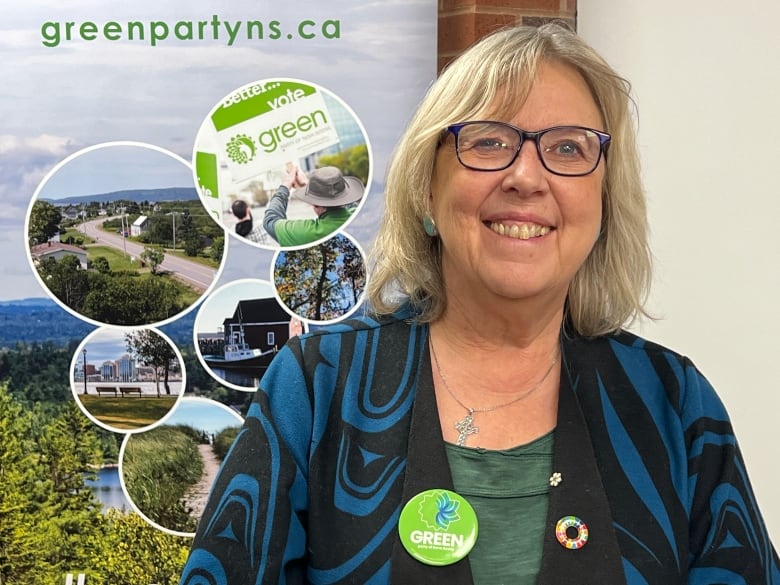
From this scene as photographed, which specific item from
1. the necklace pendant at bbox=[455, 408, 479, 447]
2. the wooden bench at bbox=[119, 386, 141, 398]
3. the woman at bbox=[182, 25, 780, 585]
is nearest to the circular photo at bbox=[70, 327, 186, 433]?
the wooden bench at bbox=[119, 386, 141, 398]

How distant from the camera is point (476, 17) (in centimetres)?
269

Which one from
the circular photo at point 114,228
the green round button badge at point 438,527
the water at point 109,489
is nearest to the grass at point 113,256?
the circular photo at point 114,228

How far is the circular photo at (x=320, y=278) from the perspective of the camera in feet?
8.62

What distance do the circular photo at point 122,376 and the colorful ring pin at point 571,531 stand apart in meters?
1.46

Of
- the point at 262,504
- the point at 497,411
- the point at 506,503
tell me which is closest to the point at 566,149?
the point at 497,411

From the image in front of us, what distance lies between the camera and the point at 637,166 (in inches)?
62.1

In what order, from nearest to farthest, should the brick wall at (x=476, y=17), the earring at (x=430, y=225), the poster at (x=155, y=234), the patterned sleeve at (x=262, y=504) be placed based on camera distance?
the patterned sleeve at (x=262, y=504), the earring at (x=430, y=225), the poster at (x=155, y=234), the brick wall at (x=476, y=17)

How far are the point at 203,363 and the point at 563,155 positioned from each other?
4.66 ft

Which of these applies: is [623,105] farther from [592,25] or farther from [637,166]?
[592,25]

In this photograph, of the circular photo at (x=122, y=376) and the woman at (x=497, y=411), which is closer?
the woman at (x=497, y=411)

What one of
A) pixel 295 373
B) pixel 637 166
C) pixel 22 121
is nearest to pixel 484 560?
pixel 295 373

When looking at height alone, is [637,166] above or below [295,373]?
above

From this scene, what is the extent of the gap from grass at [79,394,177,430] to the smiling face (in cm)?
134

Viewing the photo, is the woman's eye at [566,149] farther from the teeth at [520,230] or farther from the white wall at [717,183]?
the white wall at [717,183]
